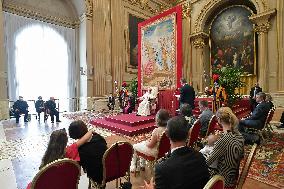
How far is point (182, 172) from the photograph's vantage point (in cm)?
148

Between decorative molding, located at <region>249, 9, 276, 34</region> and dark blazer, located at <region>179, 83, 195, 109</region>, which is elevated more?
decorative molding, located at <region>249, 9, 276, 34</region>

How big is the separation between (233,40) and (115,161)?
13.3 metres

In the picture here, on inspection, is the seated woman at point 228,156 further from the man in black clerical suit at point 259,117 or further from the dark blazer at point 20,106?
the dark blazer at point 20,106

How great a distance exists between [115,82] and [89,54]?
239cm

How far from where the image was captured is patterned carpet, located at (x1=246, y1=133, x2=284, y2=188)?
10.9 feet

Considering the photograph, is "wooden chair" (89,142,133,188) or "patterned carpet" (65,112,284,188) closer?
"wooden chair" (89,142,133,188)

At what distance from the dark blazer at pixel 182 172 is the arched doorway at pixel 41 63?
458 inches

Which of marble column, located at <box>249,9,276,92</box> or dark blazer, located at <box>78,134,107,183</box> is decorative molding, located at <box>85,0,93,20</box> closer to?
marble column, located at <box>249,9,276,92</box>

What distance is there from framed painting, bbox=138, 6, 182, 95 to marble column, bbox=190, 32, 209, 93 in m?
5.81

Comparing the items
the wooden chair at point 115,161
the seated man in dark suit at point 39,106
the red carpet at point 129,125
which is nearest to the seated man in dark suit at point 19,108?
the seated man in dark suit at point 39,106

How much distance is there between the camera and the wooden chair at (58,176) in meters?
1.68

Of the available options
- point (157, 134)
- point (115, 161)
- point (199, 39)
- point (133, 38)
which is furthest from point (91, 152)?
point (199, 39)

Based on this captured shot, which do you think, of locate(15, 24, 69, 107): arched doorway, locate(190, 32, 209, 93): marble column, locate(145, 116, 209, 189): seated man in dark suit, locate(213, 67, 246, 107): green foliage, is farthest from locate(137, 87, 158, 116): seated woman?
locate(145, 116, 209, 189): seated man in dark suit

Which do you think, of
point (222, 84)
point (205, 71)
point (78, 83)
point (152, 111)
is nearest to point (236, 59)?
point (205, 71)
